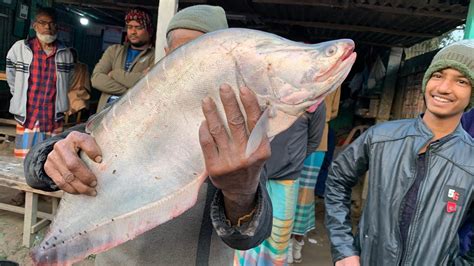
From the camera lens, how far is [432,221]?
1856 mm

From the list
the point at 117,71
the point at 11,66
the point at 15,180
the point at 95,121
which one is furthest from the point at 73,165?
the point at 11,66

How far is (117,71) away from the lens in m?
4.00

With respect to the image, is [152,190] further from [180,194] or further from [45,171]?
[45,171]

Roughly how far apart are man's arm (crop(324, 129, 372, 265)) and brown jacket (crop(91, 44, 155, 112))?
232 cm

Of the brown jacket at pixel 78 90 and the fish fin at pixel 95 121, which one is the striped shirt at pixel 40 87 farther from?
the fish fin at pixel 95 121

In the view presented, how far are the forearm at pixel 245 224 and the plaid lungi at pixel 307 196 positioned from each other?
3338mm

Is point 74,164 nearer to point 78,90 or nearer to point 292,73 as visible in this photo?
point 292,73

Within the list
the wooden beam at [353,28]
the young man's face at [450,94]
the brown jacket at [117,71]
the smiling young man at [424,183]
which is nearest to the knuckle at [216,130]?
the smiling young man at [424,183]

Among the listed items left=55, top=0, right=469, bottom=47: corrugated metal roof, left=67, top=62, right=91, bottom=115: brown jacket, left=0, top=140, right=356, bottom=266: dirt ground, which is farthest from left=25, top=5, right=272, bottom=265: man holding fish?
left=67, top=62, right=91, bottom=115: brown jacket

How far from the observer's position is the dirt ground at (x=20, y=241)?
4168mm

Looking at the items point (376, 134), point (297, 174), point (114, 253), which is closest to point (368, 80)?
point (297, 174)

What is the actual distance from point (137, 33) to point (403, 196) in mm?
3081

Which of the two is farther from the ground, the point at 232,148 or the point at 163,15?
the point at 163,15

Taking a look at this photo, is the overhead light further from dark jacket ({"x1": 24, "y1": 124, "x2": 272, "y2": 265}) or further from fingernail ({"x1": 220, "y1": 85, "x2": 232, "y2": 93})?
fingernail ({"x1": 220, "y1": 85, "x2": 232, "y2": 93})
